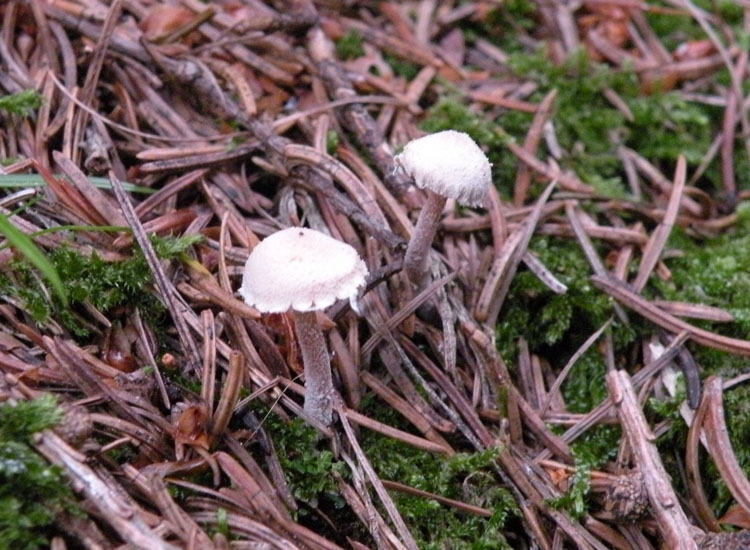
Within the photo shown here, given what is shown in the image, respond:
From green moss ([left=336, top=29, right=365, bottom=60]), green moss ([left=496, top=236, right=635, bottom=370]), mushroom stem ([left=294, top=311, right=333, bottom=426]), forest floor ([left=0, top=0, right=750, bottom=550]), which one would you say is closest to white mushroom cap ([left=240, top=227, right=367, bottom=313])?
mushroom stem ([left=294, top=311, right=333, bottom=426])

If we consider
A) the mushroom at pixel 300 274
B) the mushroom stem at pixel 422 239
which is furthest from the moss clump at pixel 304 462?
the mushroom stem at pixel 422 239

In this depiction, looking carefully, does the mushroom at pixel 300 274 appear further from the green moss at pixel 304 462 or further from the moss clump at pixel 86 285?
the moss clump at pixel 86 285

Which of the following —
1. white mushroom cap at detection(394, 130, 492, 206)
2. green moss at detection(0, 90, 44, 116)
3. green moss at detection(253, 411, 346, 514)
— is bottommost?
green moss at detection(253, 411, 346, 514)

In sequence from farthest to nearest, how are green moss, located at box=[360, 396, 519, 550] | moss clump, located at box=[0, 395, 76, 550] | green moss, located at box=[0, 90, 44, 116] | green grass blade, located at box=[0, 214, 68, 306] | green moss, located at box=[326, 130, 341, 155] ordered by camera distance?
green moss, located at box=[326, 130, 341, 155] < green moss, located at box=[0, 90, 44, 116] < green moss, located at box=[360, 396, 519, 550] < green grass blade, located at box=[0, 214, 68, 306] < moss clump, located at box=[0, 395, 76, 550]

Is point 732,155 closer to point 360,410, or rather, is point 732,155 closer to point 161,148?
point 360,410

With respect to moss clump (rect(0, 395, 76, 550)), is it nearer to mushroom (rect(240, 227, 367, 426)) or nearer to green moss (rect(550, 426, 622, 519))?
mushroom (rect(240, 227, 367, 426))

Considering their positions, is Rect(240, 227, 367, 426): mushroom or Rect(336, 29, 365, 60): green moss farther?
Rect(336, 29, 365, 60): green moss
